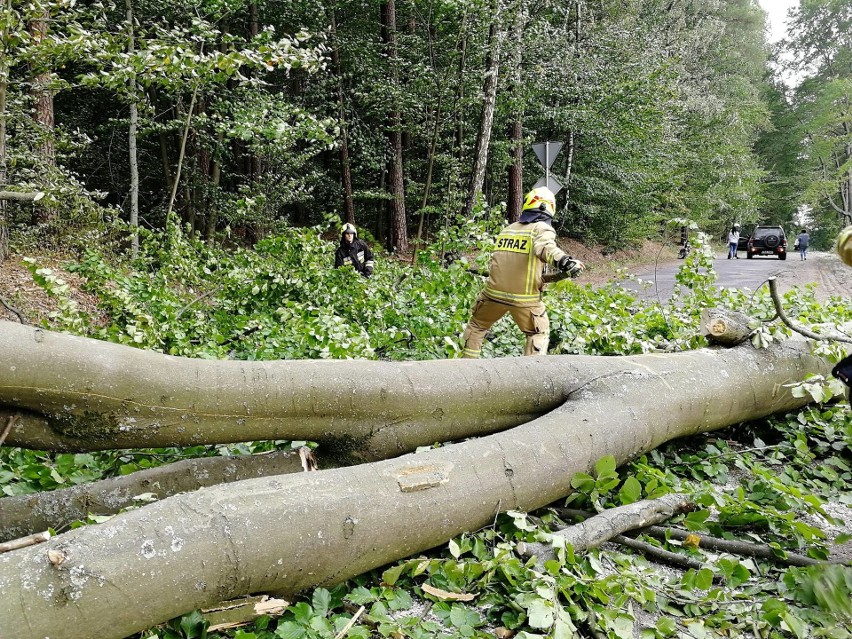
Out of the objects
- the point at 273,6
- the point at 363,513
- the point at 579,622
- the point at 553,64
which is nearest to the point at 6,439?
the point at 363,513

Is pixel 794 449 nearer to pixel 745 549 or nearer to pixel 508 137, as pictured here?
pixel 745 549

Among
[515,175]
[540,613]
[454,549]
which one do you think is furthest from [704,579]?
[515,175]

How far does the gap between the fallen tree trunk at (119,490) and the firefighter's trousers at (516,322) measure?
249cm

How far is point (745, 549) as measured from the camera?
2.46 metres

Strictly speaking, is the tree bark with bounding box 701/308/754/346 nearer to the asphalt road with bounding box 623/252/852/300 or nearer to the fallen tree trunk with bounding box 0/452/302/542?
the fallen tree trunk with bounding box 0/452/302/542

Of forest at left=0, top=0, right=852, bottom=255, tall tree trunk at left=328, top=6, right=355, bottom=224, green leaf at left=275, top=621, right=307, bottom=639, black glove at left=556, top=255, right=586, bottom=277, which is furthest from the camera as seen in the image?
tall tree trunk at left=328, top=6, right=355, bottom=224

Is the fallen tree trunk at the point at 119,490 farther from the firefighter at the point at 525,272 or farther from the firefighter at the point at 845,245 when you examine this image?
the firefighter at the point at 525,272

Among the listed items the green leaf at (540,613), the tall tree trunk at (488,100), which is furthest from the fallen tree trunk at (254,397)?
the tall tree trunk at (488,100)

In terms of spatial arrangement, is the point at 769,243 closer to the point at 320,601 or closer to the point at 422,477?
the point at 422,477

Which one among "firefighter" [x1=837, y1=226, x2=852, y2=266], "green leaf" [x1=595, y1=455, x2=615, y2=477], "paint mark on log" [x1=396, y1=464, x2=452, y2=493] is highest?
"firefighter" [x1=837, y1=226, x2=852, y2=266]

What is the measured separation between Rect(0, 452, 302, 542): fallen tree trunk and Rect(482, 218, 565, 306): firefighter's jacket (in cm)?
253

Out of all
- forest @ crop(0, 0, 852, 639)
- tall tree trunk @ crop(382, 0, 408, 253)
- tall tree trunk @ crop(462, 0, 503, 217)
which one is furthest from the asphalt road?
forest @ crop(0, 0, 852, 639)

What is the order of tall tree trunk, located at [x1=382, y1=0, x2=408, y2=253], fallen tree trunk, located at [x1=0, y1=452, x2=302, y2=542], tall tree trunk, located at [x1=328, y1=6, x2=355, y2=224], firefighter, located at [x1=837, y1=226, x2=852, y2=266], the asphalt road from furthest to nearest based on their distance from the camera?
tall tree trunk, located at [x1=328, y1=6, x2=355, y2=224]
tall tree trunk, located at [x1=382, y1=0, x2=408, y2=253]
the asphalt road
fallen tree trunk, located at [x1=0, y1=452, x2=302, y2=542]
firefighter, located at [x1=837, y1=226, x2=852, y2=266]

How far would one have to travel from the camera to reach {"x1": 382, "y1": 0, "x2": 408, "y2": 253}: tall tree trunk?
47.1 ft
